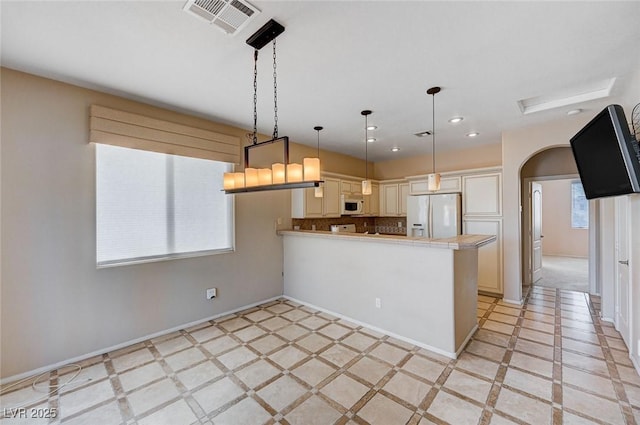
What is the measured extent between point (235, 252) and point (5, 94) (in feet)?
9.02

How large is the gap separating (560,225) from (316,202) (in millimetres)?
8120

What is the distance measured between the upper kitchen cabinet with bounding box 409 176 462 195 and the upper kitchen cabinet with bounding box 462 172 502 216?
0.12 metres

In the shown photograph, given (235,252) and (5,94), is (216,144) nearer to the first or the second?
(235,252)

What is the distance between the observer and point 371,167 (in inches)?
268

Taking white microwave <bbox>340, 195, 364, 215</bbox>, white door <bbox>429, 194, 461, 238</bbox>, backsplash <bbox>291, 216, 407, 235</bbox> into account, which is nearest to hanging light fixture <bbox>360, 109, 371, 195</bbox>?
white microwave <bbox>340, 195, 364, 215</bbox>

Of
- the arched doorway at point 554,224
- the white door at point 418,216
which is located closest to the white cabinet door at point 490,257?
the white door at point 418,216

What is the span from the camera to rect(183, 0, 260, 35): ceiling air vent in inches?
65.7

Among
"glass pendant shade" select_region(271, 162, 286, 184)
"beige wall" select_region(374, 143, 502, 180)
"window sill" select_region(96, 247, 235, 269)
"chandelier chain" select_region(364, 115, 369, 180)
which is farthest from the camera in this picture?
"beige wall" select_region(374, 143, 502, 180)

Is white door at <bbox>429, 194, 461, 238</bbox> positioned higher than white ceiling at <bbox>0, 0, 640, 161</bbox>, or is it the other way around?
white ceiling at <bbox>0, 0, 640, 161</bbox>

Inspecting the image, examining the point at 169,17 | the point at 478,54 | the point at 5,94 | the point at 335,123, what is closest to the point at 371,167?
the point at 335,123

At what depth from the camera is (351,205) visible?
548cm

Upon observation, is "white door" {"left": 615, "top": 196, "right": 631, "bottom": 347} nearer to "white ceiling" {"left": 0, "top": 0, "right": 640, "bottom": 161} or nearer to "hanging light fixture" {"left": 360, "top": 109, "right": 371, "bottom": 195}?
"white ceiling" {"left": 0, "top": 0, "right": 640, "bottom": 161}

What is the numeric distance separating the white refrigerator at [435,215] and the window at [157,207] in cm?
347

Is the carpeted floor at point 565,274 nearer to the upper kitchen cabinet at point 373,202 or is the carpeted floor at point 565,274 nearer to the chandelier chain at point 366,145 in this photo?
the upper kitchen cabinet at point 373,202
